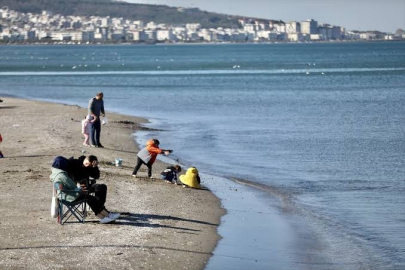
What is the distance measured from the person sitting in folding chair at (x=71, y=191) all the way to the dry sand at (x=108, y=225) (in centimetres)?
28

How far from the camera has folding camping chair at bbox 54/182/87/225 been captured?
47.2 feet

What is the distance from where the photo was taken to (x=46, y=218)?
14836 mm

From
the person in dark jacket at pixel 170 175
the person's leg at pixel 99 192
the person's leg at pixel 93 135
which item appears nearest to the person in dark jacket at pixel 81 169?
the person's leg at pixel 99 192

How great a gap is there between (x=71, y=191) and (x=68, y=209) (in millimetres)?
327

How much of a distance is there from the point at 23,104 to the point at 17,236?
2913cm

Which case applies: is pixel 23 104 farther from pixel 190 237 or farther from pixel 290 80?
pixel 290 80

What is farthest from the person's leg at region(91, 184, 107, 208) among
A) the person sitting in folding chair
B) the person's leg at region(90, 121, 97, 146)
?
the person's leg at region(90, 121, 97, 146)

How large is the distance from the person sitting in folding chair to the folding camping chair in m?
0.02

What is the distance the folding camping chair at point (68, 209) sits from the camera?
14375mm

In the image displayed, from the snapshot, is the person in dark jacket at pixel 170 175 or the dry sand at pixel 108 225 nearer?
the dry sand at pixel 108 225

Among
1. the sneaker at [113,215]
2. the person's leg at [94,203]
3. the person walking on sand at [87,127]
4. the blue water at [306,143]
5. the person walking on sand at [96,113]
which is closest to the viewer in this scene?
the person's leg at [94,203]

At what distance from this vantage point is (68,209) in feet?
47.7

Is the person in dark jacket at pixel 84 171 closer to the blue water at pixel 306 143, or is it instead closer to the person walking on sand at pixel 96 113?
the blue water at pixel 306 143

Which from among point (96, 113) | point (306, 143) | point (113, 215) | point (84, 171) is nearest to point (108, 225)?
point (113, 215)
